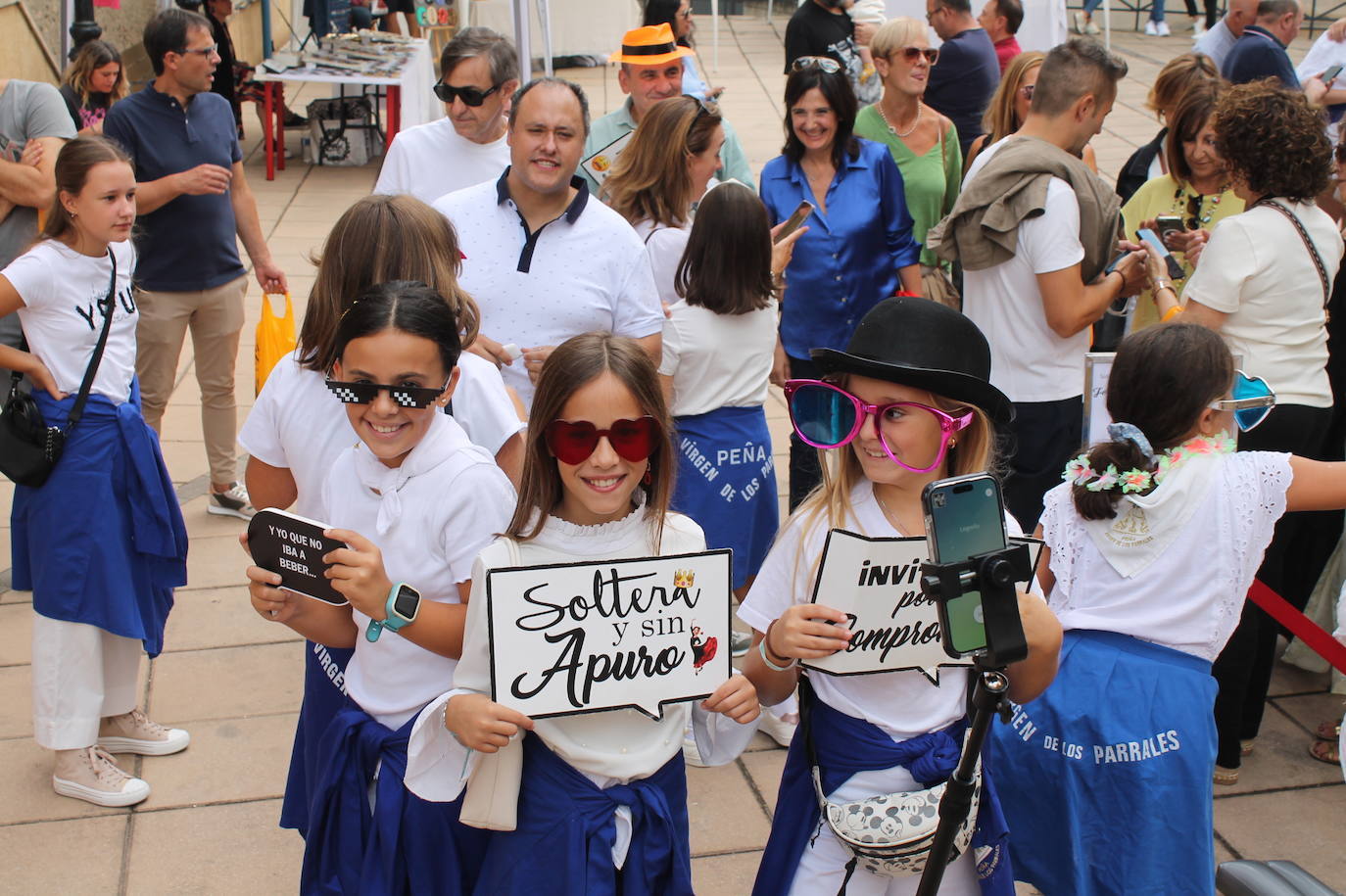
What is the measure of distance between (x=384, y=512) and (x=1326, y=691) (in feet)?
→ 12.3

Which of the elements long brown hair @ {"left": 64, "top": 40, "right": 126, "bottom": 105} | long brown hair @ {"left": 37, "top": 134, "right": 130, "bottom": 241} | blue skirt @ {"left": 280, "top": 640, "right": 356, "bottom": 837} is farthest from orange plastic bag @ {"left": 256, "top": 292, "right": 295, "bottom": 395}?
long brown hair @ {"left": 64, "top": 40, "right": 126, "bottom": 105}

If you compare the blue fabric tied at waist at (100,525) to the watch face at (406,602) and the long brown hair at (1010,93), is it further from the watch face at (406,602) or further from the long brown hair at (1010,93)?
the long brown hair at (1010,93)

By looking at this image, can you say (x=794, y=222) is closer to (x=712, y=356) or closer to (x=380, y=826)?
(x=712, y=356)

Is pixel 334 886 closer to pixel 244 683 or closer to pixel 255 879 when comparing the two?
pixel 255 879

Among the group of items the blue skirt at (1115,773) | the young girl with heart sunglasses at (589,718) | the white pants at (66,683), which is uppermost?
the young girl with heart sunglasses at (589,718)

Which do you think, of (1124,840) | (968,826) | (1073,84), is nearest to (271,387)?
(968,826)

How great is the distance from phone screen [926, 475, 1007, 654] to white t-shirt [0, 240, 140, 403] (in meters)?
3.08

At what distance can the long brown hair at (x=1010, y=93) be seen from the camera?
246 inches

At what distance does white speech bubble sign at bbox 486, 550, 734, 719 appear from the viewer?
2283mm

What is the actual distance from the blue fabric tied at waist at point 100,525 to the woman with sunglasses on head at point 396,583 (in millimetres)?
1544

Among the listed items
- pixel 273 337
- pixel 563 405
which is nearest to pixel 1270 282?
pixel 563 405

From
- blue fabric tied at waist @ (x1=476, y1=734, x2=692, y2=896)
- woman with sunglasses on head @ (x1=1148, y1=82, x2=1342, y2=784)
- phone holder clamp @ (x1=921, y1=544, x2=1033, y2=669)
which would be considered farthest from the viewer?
woman with sunglasses on head @ (x1=1148, y1=82, x2=1342, y2=784)

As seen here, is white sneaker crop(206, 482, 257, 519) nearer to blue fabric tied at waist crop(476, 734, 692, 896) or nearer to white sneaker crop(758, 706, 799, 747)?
white sneaker crop(758, 706, 799, 747)

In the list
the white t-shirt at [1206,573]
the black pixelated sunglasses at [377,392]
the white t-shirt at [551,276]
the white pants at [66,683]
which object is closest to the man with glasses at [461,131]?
the white t-shirt at [551,276]
